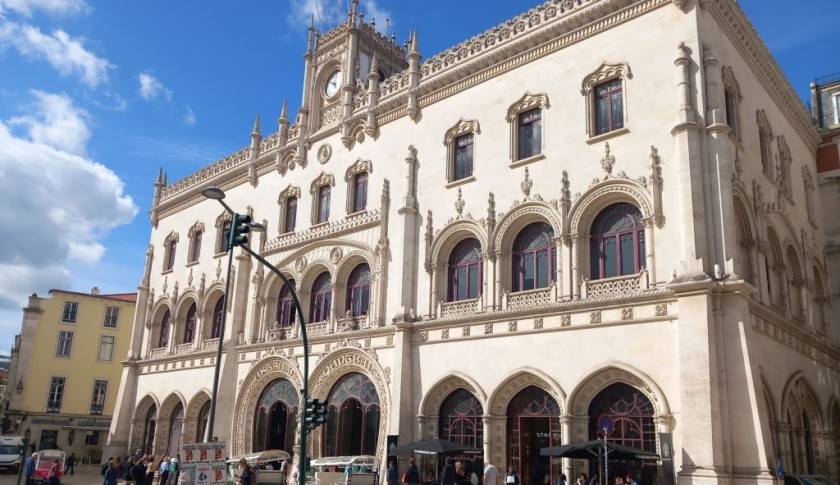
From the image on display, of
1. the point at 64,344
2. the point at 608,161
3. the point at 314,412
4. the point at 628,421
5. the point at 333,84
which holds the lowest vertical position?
the point at 314,412

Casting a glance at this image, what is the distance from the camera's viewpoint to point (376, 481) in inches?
944

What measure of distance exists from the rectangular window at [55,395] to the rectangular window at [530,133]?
135 feet

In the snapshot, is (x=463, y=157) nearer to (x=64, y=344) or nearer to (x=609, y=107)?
(x=609, y=107)

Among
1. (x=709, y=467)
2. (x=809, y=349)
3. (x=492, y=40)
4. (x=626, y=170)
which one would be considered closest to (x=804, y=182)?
(x=809, y=349)

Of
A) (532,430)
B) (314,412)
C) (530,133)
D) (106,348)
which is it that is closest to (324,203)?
(530,133)

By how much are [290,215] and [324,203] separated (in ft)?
8.42

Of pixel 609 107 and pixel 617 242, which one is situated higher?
pixel 609 107

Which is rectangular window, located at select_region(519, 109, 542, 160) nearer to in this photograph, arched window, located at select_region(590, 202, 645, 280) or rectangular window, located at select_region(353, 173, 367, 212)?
arched window, located at select_region(590, 202, 645, 280)

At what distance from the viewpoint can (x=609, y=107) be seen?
74.8ft

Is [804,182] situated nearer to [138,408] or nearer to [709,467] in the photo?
[709,467]

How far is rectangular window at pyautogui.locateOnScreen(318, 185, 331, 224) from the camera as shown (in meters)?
31.7

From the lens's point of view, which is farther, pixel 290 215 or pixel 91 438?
pixel 91 438

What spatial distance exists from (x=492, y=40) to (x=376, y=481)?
52.8 feet

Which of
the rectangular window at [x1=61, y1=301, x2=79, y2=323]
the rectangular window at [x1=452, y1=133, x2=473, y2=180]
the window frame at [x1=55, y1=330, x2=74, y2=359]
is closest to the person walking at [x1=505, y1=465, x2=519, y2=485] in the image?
the rectangular window at [x1=452, y1=133, x2=473, y2=180]
